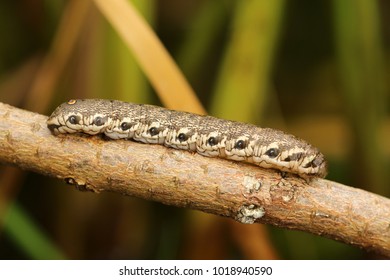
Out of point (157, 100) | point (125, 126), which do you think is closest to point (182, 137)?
point (125, 126)

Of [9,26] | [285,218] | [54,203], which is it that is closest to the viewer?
[285,218]

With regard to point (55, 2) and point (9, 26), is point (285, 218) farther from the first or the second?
point (9, 26)

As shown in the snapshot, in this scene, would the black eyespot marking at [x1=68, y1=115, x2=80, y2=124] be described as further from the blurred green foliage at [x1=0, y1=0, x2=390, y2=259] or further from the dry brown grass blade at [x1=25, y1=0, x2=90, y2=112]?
the dry brown grass blade at [x1=25, y1=0, x2=90, y2=112]

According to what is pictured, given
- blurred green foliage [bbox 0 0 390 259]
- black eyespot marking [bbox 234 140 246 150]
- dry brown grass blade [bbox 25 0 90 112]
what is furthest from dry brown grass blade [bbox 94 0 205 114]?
dry brown grass blade [bbox 25 0 90 112]

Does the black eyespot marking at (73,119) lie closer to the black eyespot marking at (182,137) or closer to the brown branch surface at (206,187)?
the brown branch surface at (206,187)

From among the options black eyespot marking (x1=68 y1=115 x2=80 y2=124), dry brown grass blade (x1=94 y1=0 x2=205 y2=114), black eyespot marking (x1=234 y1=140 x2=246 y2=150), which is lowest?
black eyespot marking (x1=68 y1=115 x2=80 y2=124)

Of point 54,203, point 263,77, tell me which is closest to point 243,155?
point 263,77
